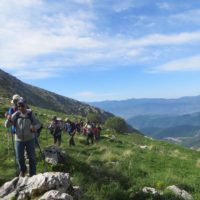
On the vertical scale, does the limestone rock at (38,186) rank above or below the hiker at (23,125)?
below

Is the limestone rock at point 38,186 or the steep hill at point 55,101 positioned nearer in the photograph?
the limestone rock at point 38,186

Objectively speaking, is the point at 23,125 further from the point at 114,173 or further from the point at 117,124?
the point at 117,124

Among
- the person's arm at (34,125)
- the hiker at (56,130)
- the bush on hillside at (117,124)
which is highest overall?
the person's arm at (34,125)

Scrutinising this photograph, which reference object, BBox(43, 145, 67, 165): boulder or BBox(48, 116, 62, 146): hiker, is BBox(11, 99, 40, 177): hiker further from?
BBox(48, 116, 62, 146): hiker

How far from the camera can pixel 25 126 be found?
44.2ft

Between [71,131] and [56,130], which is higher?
[56,130]

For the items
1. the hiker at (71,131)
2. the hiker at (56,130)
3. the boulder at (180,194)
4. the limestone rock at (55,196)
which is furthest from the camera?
the hiker at (71,131)

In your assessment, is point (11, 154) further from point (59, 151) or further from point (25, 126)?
point (25, 126)

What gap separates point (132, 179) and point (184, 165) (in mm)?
10074

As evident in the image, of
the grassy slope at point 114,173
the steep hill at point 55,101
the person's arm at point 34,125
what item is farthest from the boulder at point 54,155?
the steep hill at point 55,101

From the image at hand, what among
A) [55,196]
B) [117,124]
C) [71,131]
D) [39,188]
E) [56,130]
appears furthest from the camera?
[117,124]

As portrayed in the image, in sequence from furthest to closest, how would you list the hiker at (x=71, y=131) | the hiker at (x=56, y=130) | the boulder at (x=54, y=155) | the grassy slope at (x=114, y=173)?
1. the hiker at (x=71, y=131)
2. the hiker at (x=56, y=130)
3. the boulder at (x=54, y=155)
4. the grassy slope at (x=114, y=173)

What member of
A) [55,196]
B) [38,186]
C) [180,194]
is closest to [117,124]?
[180,194]

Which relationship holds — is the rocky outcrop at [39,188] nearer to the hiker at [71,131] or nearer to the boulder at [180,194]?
the boulder at [180,194]
